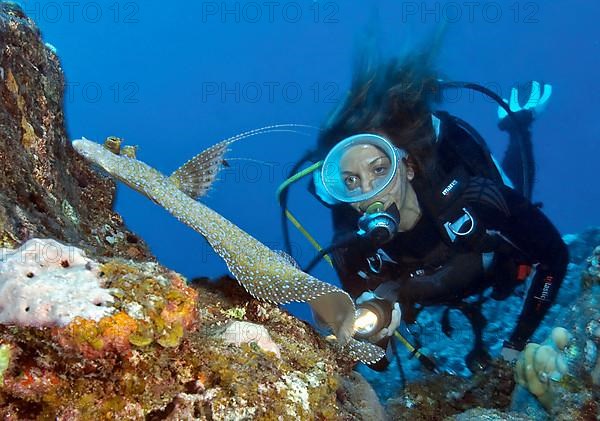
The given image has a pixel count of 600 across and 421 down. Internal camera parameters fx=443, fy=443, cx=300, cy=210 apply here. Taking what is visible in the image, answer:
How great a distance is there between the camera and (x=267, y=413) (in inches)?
58.7

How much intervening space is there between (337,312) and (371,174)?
219 centimetres

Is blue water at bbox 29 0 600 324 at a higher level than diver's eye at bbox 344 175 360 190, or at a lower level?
higher

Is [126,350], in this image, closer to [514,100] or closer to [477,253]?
[477,253]

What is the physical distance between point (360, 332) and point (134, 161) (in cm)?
177

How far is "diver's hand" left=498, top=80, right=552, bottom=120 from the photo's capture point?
5.96 m

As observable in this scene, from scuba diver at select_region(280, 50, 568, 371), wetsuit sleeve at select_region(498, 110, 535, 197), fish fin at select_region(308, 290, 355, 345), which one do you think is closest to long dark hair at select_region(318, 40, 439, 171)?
scuba diver at select_region(280, 50, 568, 371)

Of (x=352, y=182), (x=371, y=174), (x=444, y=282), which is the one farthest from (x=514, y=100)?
(x=444, y=282)

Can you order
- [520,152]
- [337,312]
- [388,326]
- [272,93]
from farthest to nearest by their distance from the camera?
[272,93], [520,152], [388,326], [337,312]

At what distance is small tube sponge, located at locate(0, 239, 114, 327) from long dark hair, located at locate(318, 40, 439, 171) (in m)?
3.39

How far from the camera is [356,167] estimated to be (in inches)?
173

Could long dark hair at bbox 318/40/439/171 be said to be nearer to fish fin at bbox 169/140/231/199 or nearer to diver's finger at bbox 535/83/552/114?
fish fin at bbox 169/140/231/199

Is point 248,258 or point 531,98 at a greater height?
point 531,98

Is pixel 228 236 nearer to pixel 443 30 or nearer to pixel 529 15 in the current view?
pixel 443 30

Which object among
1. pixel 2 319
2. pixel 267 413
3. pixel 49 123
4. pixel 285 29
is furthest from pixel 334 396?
pixel 285 29
